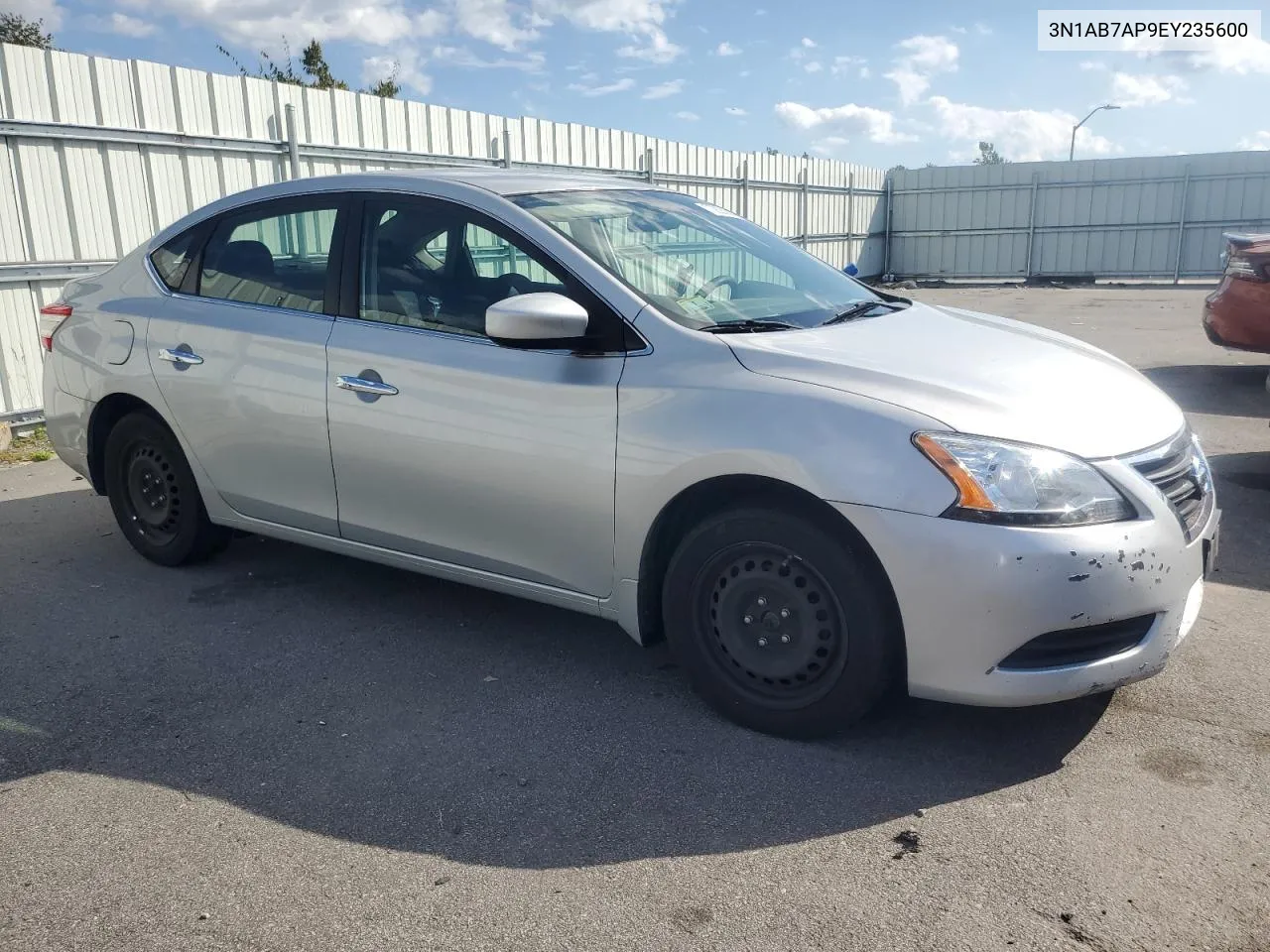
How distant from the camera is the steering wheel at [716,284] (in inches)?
144

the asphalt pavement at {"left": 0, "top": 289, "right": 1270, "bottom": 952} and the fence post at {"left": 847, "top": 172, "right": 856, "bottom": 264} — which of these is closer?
the asphalt pavement at {"left": 0, "top": 289, "right": 1270, "bottom": 952}

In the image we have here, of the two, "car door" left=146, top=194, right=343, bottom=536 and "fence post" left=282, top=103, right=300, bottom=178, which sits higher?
"fence post" left=282, top=103, right=300, bottom=178

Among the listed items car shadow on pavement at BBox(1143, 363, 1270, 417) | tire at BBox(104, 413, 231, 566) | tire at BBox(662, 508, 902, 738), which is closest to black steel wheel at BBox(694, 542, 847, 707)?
tire at BBox(662, 508, 902, 738)

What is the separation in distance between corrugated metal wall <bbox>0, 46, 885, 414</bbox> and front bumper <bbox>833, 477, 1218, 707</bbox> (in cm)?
719

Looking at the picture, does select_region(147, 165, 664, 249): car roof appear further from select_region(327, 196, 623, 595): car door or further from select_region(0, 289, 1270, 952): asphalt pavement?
select_region(0, 289, 1270, 952): asphalt pavement

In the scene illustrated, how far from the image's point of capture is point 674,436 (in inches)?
128

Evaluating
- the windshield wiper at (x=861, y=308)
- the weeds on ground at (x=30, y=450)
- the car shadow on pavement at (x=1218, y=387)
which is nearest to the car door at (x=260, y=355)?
the windshield wiper at (x=861, y=308)

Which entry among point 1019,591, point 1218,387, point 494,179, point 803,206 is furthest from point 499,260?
point 803,206

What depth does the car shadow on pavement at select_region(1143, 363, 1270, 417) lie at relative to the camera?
27.8 feet

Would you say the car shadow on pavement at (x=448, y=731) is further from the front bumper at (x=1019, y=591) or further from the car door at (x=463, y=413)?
the car door at (x=463, y=413)

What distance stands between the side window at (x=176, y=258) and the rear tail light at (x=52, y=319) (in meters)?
0.62

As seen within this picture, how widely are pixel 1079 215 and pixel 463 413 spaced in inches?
902

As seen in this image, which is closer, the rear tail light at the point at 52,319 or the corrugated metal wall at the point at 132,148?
the rear tail light at the point at 52,319

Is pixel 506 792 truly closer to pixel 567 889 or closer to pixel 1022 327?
pixel 567 889
